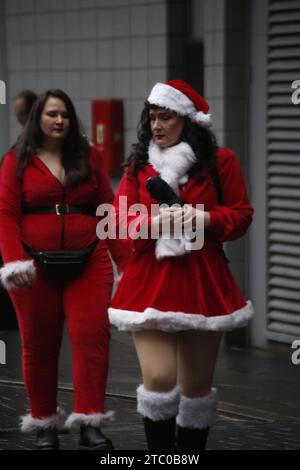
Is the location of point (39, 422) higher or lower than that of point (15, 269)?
lower

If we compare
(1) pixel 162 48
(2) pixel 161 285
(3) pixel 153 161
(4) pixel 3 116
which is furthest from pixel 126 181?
A: (4) pixel 3 116

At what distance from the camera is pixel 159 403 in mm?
6422

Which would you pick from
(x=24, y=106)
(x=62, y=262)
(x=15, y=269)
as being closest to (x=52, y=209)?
(x=62, y=262)

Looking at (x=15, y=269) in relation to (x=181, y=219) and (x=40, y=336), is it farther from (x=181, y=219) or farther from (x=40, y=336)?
(x=181, y=219)

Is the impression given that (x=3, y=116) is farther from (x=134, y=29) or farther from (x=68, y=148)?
(x=68, y=148)

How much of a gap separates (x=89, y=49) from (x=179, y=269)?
5.57m

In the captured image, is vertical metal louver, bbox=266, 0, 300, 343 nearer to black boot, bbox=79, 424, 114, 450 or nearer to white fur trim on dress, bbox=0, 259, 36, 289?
black boot, bbox=79, 424, 114, 450

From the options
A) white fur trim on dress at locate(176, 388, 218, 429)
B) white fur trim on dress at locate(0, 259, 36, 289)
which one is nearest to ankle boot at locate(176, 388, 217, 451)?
white fur trim on dress at locate(176, 388, 218, 429)

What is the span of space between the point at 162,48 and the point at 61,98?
3842 mm

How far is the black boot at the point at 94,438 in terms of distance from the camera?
23.2 feet

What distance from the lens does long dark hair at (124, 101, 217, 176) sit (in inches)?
258

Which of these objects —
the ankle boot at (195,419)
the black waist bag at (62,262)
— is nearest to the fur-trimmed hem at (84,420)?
the ankle boot at (195,419)

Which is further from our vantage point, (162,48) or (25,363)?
(162,48)
